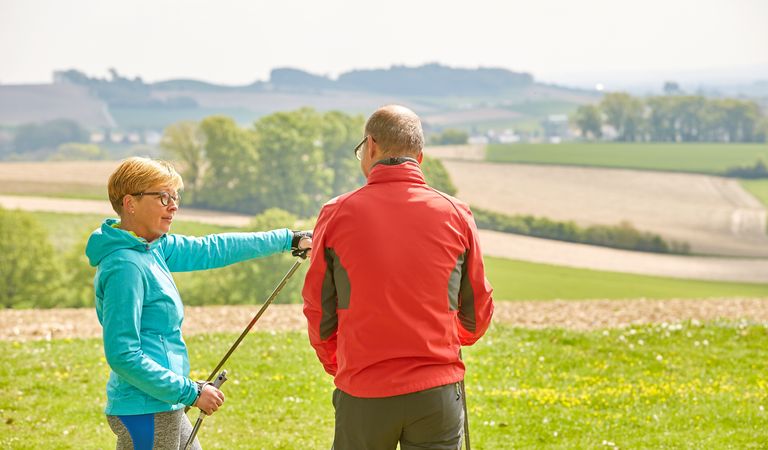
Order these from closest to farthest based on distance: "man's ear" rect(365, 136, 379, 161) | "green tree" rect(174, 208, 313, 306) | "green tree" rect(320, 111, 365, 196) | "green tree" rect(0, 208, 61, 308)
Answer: "man's ear" rect(365, 136, 379, 161), "green tree" rect(0, 208, 61, 308), "green tree" rect(174, 208, 313, 306), "green tree" rect(320, 111, 365, 196)

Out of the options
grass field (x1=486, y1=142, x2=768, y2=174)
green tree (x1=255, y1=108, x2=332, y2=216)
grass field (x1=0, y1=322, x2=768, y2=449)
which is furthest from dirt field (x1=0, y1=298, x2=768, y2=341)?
grass field (x1=486, y1=142, x2=768, y2=174)

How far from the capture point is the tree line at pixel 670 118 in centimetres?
2967

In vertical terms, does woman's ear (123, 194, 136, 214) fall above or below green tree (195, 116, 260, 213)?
above

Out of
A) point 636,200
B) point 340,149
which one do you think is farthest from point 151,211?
point 636,200

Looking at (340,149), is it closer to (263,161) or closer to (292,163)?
(292,163)

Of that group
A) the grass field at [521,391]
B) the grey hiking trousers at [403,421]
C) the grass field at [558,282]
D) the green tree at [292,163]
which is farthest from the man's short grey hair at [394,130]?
the green tree at [292,163]

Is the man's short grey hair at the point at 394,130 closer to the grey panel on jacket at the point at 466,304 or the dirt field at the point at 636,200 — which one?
the grey panel on jacket at the point at 466,304

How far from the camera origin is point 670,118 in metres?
30.1

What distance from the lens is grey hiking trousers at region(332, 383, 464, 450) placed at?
3145mm

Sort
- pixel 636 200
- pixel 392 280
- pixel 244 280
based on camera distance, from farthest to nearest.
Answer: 1. pixel 636 200
2. pixel 244 280
3. pixel 392 280

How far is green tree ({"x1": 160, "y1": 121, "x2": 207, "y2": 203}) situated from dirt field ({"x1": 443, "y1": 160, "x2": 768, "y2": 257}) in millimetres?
7187

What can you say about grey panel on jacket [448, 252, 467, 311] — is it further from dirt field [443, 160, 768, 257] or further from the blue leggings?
dirt field [443, 160, 768, 257]

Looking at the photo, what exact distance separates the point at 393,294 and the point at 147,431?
1.16 metres

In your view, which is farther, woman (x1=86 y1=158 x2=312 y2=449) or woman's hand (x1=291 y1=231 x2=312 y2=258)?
woman's hand (x1=291 y1=231 x2=312 y2=258)
